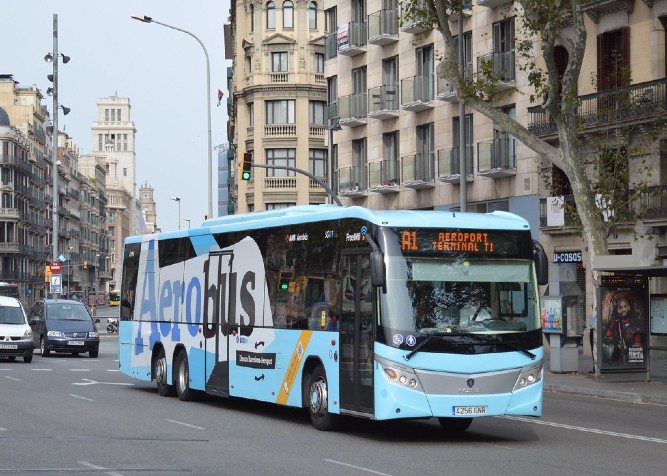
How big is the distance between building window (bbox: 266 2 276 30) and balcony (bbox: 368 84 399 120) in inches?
1073

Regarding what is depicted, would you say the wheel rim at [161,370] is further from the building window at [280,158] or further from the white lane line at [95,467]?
the building window at [280,158]

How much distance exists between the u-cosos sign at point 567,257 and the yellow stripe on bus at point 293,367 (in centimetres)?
2494

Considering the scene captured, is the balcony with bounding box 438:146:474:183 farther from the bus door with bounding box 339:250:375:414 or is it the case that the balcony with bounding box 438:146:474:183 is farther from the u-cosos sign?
the bus door with bounding box 339:250:375:414

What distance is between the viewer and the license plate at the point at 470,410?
16109 millimetres

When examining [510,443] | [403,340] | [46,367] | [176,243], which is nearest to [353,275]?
[403,340]

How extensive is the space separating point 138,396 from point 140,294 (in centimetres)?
263

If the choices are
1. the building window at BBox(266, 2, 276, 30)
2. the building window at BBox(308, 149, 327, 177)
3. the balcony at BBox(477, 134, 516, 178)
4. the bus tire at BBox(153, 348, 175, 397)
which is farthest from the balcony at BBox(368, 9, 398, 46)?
the bus tire at BBox(153, 348, 175, 397)

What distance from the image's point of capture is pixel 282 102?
7794cm

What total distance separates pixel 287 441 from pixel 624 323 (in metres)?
14.4

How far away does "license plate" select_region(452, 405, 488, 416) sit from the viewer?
1611 centimetres

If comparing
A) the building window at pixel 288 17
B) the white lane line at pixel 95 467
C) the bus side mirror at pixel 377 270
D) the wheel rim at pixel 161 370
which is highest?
the building window at pixel 288 17

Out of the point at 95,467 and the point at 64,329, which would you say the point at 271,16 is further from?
the point at 95,467

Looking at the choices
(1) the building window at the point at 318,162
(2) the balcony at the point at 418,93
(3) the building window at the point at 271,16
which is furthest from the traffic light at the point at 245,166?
(3) the building window at the point at 271,16

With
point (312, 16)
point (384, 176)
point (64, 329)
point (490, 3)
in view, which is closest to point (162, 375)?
point (64, 329)
